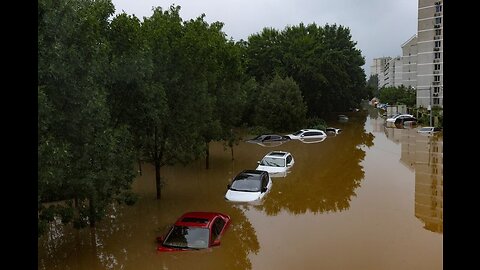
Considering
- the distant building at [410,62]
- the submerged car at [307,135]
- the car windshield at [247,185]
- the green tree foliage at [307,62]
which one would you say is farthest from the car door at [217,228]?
the distant building at [410,62]

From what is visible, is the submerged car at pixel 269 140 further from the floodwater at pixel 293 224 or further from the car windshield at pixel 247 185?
the car windshield at pixel 247 185

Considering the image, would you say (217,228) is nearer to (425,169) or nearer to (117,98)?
(117,98)

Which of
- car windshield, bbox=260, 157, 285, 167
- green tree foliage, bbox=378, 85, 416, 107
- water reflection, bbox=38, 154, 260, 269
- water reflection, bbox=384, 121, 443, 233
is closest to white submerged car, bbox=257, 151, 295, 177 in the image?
car windshield, bbox=260, 157, 285, 167

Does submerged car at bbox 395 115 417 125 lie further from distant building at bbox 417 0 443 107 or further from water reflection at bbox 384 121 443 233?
distant building at bbox 417 0 443 107

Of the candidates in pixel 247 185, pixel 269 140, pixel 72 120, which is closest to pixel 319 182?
pixel 247 185
